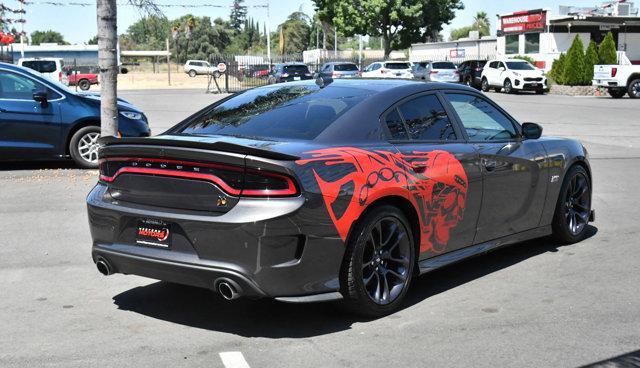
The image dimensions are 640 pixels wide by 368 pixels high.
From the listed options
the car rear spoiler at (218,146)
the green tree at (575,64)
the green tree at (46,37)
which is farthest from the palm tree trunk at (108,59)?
the green tree at (46,37)

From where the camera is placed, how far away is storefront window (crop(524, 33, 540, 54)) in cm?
5153

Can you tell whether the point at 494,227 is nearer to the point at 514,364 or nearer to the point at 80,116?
the point at 514,364

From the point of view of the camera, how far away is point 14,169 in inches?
493

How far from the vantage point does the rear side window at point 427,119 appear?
570cm

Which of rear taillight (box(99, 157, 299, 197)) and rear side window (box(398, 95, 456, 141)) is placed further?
rear side window (box(398, 95, 456, 141))

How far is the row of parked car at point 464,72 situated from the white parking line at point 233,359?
108ft

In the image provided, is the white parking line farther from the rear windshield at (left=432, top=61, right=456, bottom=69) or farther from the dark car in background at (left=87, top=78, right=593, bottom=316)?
the rear windshield at (left=432, top=61, right=456, bottom=69)

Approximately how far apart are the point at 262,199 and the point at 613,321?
7.96ft

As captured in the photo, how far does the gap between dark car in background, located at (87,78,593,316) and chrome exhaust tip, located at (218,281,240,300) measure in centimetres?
1

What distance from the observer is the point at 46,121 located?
470 inches

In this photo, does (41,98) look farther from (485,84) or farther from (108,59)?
(485,84)

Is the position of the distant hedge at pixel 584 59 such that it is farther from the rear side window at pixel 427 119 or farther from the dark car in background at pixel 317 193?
the rear side window at pixel 427 119

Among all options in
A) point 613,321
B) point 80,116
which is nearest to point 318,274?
point 613,321

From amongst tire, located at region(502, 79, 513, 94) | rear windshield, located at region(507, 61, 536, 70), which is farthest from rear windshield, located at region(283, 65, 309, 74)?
rear windshield, located at region(507, 61, 536, 70)
